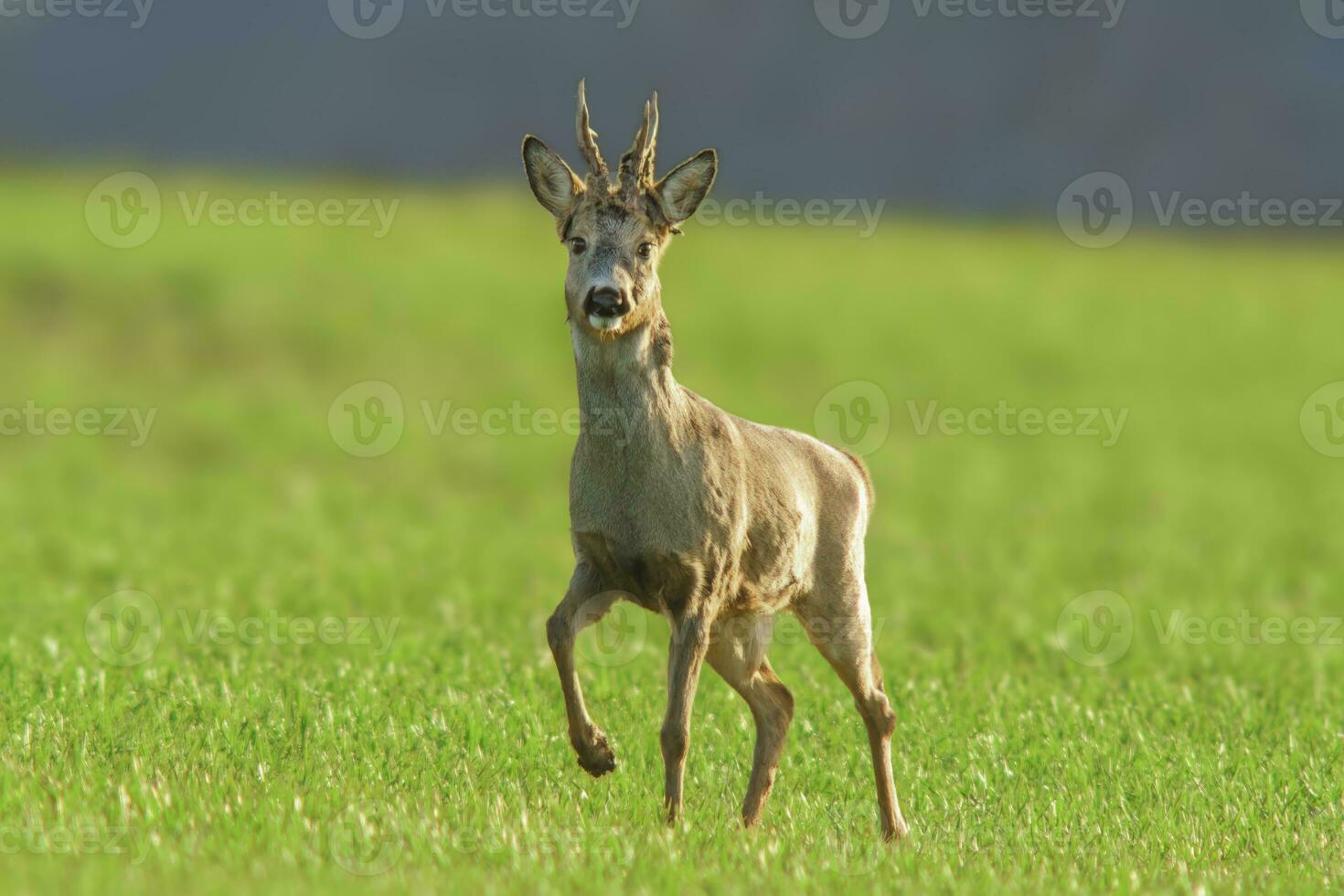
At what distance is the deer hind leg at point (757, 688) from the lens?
328 inches

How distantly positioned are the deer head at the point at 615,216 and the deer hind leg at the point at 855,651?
1941 mm

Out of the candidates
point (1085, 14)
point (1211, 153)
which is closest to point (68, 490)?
point (1211, 153)

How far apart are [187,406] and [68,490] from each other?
4.78m

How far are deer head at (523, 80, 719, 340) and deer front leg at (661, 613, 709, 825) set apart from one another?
4.81 ft

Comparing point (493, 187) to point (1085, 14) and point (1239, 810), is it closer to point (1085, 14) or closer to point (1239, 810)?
point (1239, 810)

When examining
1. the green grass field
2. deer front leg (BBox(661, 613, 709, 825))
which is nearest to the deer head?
deer front leg (BBox(661, 613, 709, 825))

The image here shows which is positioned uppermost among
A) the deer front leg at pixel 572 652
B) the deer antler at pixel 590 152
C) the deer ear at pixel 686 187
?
the deer antler at pixel 590 152

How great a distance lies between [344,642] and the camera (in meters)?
12.7

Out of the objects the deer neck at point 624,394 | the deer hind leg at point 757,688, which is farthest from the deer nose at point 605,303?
the deer hind leg at point 757,688

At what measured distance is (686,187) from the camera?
775cm

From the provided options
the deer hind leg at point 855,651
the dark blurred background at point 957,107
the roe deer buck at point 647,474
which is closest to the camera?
the roe deer buck at point 647,474

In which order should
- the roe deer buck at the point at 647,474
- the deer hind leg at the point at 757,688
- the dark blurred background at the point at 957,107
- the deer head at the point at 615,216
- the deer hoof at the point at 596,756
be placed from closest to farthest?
the deer head at the point at 615,216
the roe deer buck at the point at 647,474
the deer hoof at the point at 596,756
the deer hind leg at the point at 757,688
the dark blurred background at the point at 957,107

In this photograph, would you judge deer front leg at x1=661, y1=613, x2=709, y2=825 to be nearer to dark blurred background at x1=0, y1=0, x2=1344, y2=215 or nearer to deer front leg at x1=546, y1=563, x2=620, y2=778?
deer front leg at x1=546, y1=563, x2=620, y2=778

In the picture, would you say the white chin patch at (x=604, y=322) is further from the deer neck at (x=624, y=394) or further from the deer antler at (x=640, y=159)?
the deer antler at (x=640, y=159)
